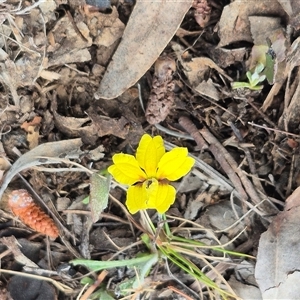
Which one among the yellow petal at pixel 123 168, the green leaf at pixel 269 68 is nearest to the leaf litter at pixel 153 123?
the green leaf at pixel 269 68

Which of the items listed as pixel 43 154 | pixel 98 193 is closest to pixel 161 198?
pixel 98 193

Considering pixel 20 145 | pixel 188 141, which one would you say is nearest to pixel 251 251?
pixel 188 141

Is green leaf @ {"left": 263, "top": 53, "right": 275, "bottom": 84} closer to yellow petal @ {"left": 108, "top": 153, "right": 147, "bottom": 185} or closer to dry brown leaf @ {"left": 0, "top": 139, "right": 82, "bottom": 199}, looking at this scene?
yellow petal @ {"left": 108, "top": 153, "right": 147, "bottom": 185}

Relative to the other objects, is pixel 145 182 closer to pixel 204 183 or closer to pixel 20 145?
pixel 204 183

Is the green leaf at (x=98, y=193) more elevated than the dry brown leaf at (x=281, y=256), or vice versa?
the green leaf at (x=98, y=193)

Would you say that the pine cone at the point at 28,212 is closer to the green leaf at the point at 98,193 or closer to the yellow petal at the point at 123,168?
the green leaf at the point at 98,193
